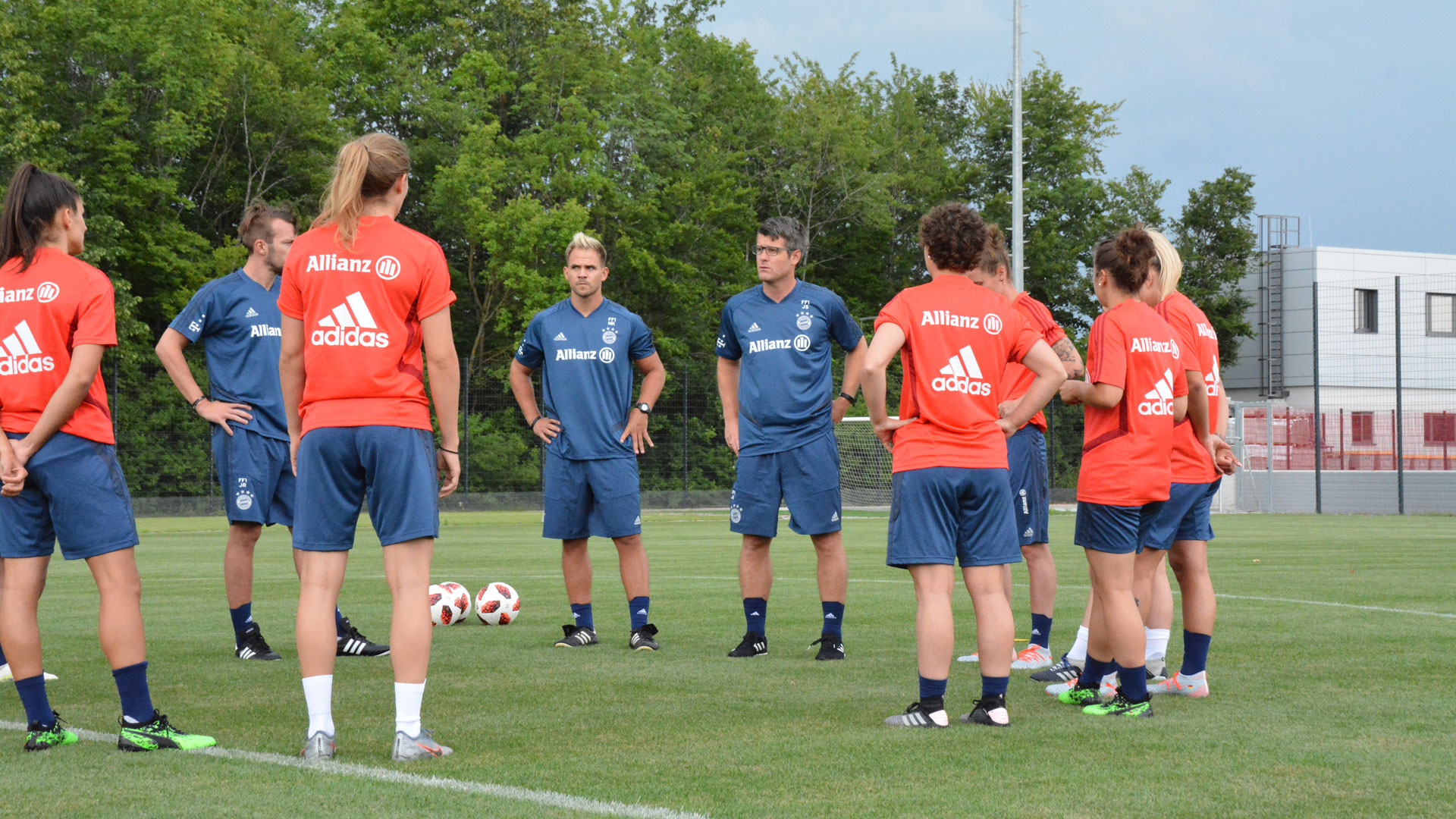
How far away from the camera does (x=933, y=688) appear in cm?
498

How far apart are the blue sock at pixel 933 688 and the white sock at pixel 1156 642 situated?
4.60 ft

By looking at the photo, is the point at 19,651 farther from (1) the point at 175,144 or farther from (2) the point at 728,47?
(2) the point at 728,47

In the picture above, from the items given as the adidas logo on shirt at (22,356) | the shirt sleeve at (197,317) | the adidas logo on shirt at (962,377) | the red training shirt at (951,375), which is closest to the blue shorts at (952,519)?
the red training shirt at (951,375)

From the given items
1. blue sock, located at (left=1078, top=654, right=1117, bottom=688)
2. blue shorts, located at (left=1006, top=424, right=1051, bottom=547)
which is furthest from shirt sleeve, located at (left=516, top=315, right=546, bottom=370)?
blue sock, located at (left=1078, top=654, right=1117, bottom=688)

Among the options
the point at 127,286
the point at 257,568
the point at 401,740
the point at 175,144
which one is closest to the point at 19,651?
the point at 401,740

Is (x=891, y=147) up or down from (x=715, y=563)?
up

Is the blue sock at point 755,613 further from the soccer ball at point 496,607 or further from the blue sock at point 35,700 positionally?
the blue sock at point 35,700

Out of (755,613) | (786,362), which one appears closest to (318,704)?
(755,613)

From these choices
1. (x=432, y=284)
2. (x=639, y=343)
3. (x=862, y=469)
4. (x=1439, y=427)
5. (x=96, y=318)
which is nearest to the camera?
(x=432, y=284)

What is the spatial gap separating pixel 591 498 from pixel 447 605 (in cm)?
156

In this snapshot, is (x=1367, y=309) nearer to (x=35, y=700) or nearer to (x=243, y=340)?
(x=243, y=340)

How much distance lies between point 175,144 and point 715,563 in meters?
23.0

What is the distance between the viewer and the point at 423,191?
38.4m

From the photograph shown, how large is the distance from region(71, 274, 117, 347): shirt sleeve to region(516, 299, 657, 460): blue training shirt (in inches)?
118
